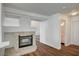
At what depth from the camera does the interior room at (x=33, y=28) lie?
273 cm

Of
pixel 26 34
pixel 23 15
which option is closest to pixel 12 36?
pixel 26 34

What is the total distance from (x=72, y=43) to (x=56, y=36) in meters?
1.72

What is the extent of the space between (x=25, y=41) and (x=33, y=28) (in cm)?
79

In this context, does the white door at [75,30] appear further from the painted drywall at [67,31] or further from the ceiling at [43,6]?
the ceiling at [43,6]

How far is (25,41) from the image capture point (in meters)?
3.59

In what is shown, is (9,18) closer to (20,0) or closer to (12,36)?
(12,36)

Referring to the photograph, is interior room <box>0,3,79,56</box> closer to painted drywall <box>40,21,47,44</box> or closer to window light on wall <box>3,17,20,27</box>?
window light on wall <box>3,17,20,27</box>

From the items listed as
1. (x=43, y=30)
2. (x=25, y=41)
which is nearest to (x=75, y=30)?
(x=43, y=30)

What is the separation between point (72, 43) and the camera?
473cm

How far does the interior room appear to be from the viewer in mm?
2730

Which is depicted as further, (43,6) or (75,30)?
(75,30)

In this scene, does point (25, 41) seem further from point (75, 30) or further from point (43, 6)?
point (75, 30)

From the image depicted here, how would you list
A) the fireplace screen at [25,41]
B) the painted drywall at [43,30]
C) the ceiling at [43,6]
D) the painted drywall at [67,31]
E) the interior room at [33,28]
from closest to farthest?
the ceiling at [43,6] < the interior room at [33,28] < the fireplace screen at [25,41] < the painted drywall at [67,31] < the painted drywall at [43,30]

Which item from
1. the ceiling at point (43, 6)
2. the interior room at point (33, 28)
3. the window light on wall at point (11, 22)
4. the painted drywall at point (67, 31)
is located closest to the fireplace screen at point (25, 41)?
the interior room at point (33, 28)
